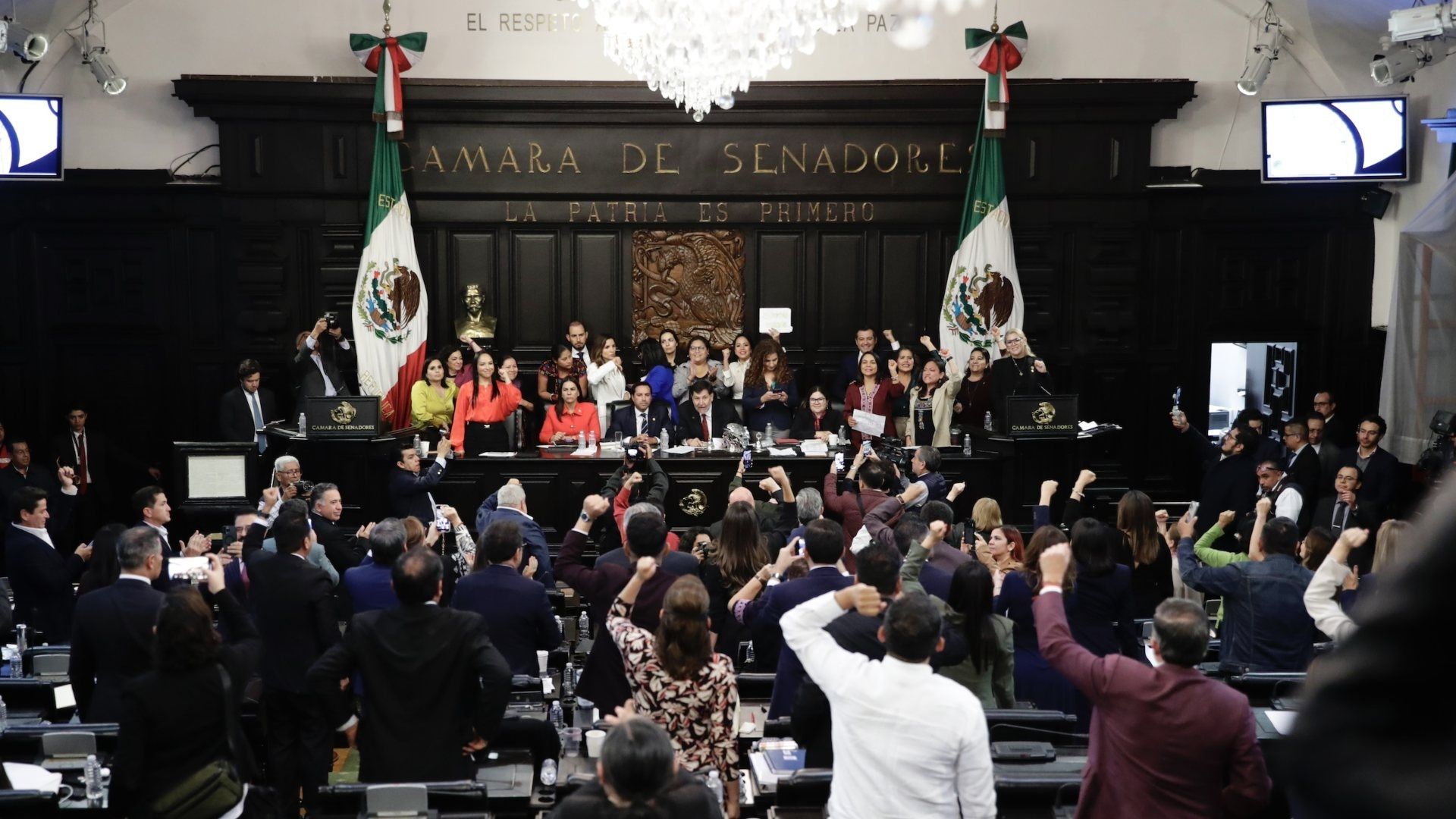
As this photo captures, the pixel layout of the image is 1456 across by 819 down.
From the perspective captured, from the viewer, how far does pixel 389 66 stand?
39.5 ft

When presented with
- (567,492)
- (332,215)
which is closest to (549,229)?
(332,215)

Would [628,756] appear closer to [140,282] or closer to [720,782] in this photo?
[720,782]

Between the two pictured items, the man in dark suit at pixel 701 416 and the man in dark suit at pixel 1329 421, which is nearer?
the man in dark suit at pixel 701 416

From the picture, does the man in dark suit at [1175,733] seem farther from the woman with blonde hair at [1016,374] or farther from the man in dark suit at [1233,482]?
the woman with blonde hair at [1016,374]

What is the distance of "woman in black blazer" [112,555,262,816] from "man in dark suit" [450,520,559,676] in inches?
49.4

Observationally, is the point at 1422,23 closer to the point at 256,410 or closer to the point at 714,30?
the point at 714,30

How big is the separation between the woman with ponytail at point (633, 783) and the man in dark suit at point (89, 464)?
9362 millimetres

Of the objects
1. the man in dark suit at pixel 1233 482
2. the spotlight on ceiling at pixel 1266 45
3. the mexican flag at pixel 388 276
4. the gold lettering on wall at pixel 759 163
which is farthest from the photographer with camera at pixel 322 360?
the spotlight on ceiling at pixel 1266 45

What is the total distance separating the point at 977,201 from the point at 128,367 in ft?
27.5

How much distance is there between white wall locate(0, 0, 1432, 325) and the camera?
12586 mm

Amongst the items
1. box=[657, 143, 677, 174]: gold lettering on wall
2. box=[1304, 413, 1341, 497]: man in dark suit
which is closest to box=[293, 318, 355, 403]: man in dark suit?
box=[657, 143, 677, 174]: gold lettering on wall

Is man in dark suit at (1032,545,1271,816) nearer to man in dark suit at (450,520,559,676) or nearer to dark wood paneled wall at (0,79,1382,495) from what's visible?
man in dark suit at (450,520,559,676)

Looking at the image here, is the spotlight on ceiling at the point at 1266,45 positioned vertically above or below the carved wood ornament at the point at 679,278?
above

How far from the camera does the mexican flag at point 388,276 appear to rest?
12.1 meters
